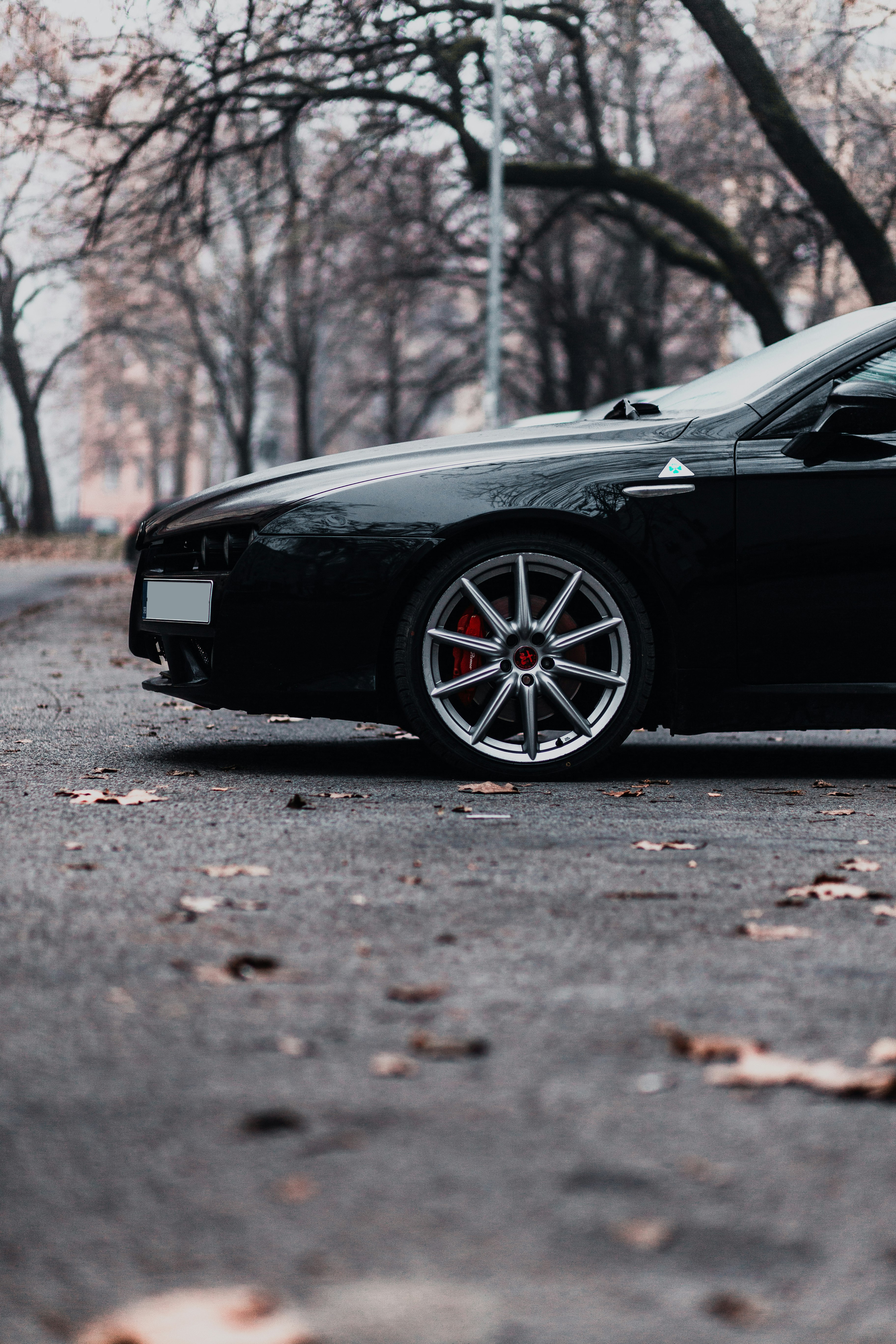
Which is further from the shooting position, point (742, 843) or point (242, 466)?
point (242, 466)

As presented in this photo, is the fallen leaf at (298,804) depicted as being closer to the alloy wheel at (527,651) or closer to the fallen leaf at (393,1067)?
the alloy wheel at (527,651)

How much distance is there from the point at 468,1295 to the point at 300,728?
5.44 m

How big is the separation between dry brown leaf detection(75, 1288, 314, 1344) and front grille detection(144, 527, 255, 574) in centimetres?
357

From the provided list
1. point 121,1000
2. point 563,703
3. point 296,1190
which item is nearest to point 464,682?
point 563,703

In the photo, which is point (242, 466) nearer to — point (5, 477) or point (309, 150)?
point (309, 150)

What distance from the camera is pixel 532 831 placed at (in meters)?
4.14

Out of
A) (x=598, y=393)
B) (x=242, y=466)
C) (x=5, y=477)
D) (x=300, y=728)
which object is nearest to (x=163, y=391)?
(x=5, y=477)

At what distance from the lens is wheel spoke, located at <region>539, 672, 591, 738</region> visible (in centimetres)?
503

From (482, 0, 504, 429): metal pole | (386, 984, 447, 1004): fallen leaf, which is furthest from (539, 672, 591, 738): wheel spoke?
(482, 0, 504, 429): metal pole

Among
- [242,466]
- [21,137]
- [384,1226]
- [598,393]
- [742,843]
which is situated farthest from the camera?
[242,466]

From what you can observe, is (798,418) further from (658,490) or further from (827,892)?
(827,892)

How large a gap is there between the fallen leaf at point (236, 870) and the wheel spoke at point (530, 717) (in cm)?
156

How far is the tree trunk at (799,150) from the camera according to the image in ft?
46.3

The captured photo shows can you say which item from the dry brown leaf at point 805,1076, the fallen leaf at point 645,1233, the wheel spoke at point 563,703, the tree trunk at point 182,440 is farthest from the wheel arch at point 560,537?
the tree trunk at point 182,440
